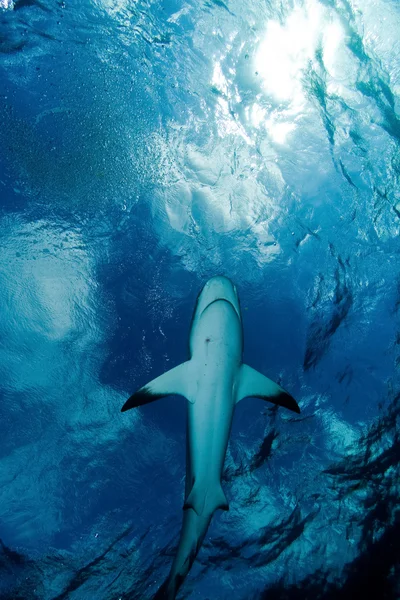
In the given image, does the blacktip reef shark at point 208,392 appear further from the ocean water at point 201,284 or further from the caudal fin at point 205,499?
the ocean water at point 201,284

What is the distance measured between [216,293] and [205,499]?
3430 mm

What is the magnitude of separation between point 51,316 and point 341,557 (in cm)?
984

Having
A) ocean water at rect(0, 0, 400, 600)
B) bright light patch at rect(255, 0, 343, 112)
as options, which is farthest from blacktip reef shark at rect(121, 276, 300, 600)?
bright light patch at rect(255, 0, 343, 112)

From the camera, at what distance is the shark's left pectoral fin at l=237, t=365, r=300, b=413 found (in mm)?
5090

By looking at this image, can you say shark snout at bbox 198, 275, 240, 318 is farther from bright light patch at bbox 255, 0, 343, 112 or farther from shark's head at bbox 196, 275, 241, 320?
bright light patch at bbox 255, 0, 343, 112

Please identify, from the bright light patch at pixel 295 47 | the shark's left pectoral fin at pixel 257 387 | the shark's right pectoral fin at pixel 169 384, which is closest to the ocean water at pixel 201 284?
the bright light patch at pixel 295 47

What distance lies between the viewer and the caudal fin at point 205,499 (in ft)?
16.4

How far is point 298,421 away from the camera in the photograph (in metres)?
8.34

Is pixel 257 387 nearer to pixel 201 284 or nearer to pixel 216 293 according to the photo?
pixel 216 293

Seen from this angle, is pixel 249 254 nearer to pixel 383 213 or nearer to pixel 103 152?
pixel 383 213

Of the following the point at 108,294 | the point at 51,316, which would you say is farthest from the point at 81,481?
the point at 108,294

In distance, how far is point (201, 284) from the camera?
→ 26.6ft

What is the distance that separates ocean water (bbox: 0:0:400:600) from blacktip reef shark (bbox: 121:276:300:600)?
3298 millimetres

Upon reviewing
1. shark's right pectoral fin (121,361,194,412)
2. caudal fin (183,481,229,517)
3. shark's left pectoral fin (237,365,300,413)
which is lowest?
caudal fin (183,481,229,517)
